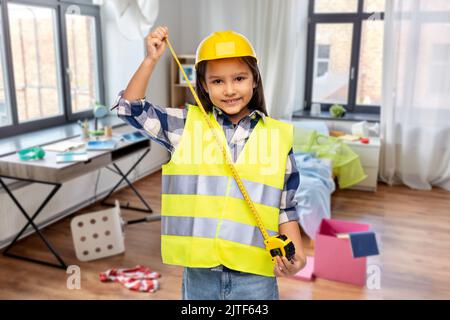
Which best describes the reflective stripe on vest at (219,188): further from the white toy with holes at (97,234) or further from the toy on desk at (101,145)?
the toy on desk at (101,145)

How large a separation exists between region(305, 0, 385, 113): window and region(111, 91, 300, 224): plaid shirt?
3.92m

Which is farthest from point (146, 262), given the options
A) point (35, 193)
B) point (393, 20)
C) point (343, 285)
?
point (393, 20)

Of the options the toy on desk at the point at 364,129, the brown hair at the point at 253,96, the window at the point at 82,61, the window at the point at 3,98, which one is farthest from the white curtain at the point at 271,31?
the brown hair at the point at 253,96

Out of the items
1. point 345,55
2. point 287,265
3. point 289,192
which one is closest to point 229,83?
point 289,192

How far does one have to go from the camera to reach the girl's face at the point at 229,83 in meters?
0.97

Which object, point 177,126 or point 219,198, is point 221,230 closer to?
point 219,198

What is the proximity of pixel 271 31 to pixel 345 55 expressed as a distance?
3.00 feet

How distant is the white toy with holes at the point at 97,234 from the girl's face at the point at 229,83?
1.90 m
